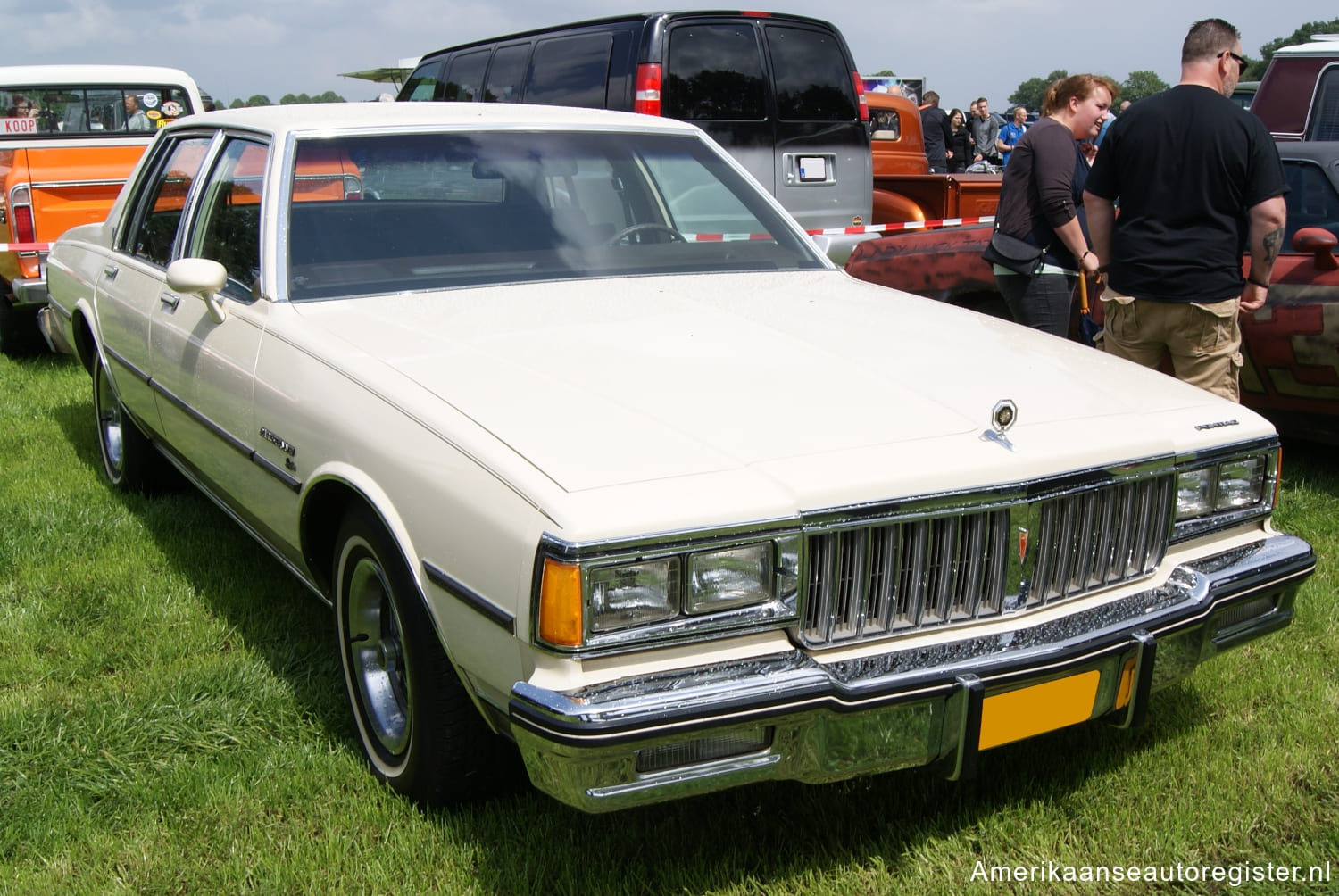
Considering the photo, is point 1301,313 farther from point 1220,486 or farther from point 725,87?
point 725,87

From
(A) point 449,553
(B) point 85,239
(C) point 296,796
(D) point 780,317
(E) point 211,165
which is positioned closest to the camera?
(A) point 449,553

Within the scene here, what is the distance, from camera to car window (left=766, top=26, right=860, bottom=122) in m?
8.56

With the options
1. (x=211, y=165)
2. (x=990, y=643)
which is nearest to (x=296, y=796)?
(x=990, y=643)

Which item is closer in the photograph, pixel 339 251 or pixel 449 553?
pixel 449 553

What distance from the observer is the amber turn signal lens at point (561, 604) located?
2.04 meters

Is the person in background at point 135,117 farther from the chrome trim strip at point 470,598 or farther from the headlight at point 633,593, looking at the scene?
the headlight at point 633,593

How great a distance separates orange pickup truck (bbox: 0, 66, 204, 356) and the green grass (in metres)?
5.10

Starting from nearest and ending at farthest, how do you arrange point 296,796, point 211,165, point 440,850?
point 440,850 < point 296,796 < point 211,165

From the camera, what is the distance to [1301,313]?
4977 mm

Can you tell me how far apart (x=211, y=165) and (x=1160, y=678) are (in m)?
3.26

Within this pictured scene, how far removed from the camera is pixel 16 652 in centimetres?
361

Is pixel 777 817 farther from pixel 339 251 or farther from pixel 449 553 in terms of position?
pixel 339 251

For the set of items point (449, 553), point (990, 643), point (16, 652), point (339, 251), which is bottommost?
point (16, 652)

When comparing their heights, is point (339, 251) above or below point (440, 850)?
above
